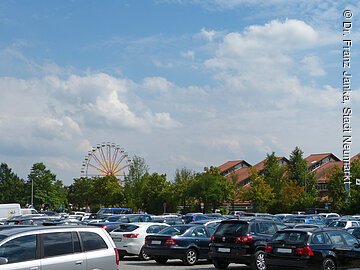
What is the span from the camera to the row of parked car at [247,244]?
16.2 meters

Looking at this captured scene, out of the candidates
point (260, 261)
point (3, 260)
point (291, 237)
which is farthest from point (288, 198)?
point (3, 260)

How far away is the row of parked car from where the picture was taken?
16.2m

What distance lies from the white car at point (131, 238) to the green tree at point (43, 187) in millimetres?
87354

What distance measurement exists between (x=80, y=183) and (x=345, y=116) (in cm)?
7424

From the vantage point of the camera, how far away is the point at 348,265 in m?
16.6

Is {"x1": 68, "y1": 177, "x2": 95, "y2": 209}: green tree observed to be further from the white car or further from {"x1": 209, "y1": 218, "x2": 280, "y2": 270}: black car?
{"x1": 209, "y1": 218, "x2": 280, "y2": 270}: black car

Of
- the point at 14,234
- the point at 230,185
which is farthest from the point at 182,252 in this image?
the point at 230,185

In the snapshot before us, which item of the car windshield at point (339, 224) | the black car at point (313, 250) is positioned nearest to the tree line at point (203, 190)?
the car windshield at point (339, 224)

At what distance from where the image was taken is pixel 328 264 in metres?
16.1

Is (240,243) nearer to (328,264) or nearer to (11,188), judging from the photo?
(328,264)

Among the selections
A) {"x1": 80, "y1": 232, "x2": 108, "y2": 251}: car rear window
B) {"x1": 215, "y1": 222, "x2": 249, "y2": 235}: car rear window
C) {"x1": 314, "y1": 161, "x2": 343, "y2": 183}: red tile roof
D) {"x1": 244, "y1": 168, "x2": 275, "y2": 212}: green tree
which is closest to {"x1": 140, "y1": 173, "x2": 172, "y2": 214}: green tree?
{"x1": 244, "y1": 168, "x2": 275, "y2": 212}: green tree

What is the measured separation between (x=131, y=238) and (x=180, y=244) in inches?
106

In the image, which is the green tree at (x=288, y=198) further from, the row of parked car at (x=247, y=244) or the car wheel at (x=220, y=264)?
the car wheel at (x=220, y=264)

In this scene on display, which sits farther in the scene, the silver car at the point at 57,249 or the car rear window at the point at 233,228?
the car rear window at the point at 233,228
